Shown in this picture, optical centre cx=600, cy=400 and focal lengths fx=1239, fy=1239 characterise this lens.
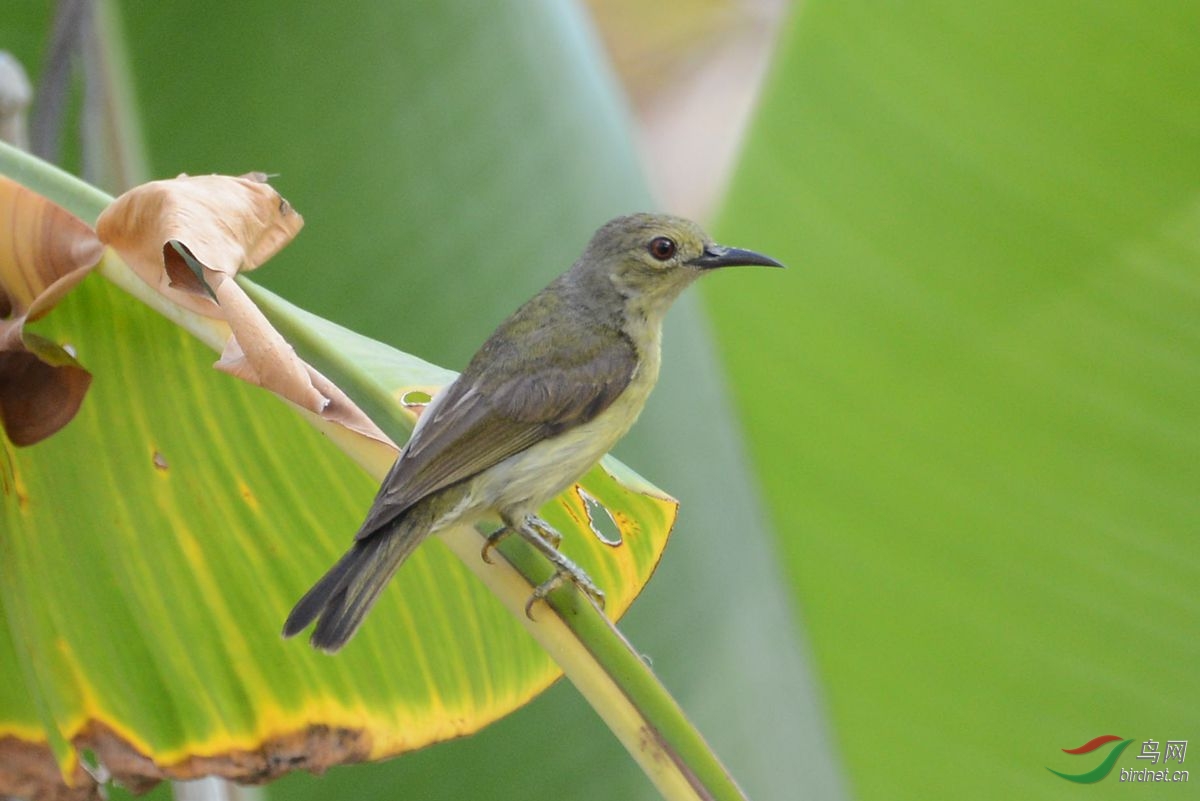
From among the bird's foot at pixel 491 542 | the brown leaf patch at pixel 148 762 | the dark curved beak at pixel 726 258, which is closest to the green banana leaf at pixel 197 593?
the brown leaf patch at pixel 148 762

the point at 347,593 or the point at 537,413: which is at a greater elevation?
the point at 537,413

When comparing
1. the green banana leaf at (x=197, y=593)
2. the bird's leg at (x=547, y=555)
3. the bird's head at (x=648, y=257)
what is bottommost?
the green banana leaf at (x=197, y=593)

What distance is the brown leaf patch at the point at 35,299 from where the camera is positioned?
1.56m

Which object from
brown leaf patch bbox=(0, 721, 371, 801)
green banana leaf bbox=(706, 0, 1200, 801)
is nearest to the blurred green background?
green banana leaf bbox=(706, 0, 1200, 801)

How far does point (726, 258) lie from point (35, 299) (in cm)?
134

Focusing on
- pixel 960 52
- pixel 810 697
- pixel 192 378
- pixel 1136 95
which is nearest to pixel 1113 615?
pixel 810 697

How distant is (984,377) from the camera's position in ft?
9.12

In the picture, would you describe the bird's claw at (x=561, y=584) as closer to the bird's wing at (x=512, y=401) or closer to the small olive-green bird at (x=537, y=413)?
the small olive-green bird at (x=537, y=413)

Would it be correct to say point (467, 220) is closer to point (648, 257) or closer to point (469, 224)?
point (469, 224)

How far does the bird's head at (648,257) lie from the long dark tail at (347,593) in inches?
38.0

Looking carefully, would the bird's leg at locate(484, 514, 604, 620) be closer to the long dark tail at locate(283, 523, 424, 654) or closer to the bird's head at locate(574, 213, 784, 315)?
the long dark tail at locate(283, 523, 424, 654)

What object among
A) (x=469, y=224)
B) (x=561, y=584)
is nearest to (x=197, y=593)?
(x=561, y=584)

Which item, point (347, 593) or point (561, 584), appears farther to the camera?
point (347, 593)

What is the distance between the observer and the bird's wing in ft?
6.51
